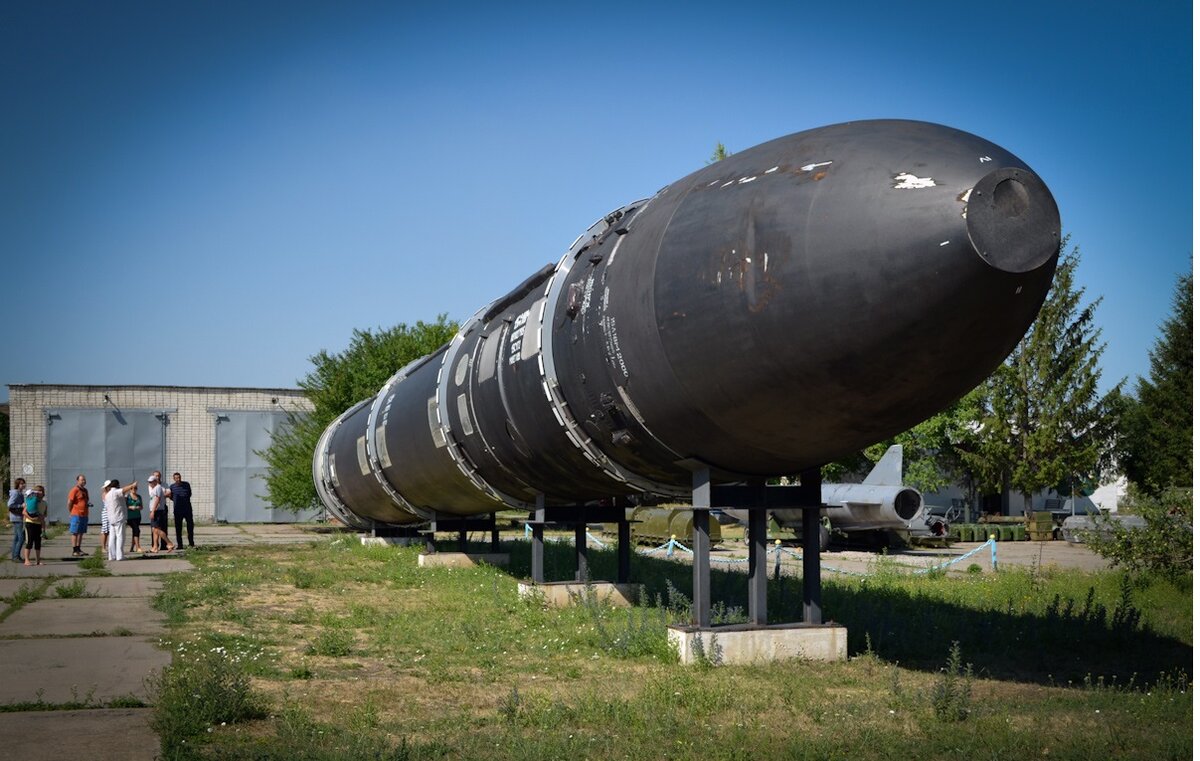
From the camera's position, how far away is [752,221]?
7.39 meters

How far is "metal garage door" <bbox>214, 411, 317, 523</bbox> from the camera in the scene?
131 feet

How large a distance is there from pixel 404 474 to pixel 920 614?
8931mm

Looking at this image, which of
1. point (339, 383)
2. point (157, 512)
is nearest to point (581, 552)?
point (157, 512)

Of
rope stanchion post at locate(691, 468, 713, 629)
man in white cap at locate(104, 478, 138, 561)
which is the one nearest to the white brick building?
man in white cap at locate(104, 478, 138, 561)

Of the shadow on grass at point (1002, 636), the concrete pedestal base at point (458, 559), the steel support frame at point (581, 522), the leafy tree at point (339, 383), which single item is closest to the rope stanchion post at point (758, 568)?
the shadow on grass at point (1002, 636)

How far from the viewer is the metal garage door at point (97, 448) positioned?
37719 mm

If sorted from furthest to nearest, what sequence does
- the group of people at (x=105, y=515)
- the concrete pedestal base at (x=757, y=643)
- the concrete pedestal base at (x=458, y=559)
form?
the group of people at (x=105, y=515) < the concrete pedestal base at (x=458, y=559) < the concrete pedestal base at (x=757, y=643)

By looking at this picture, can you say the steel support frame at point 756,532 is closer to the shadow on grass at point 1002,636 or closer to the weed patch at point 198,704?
the shadow on grass at point 1002,636

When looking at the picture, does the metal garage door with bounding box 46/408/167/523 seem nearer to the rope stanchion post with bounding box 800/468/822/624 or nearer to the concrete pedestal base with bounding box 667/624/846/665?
the concrete pedestal base with bounding box 667/624/846/665

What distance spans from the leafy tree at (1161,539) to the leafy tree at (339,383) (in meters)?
21.6

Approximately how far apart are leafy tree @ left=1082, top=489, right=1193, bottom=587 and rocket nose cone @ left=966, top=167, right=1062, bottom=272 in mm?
10134

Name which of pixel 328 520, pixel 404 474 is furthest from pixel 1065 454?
pixel 404 474

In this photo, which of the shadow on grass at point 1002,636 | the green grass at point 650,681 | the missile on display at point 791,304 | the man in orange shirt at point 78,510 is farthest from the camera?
the man in orange shirt at point 78,510

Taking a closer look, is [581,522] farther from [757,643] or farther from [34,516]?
[34,516]
